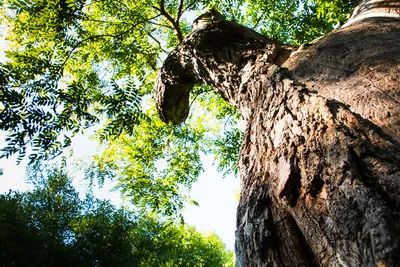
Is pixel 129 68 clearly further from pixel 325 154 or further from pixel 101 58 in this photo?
pixel 325 154

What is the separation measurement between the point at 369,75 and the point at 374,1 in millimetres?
1969

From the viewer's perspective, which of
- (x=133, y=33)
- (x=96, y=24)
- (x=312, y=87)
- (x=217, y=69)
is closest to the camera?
(x=312, y=87)

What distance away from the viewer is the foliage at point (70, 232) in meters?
12.0

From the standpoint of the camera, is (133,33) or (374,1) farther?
(133,33)

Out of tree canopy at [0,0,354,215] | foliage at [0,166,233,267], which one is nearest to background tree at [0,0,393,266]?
tree canopy at [0,0,354,215]

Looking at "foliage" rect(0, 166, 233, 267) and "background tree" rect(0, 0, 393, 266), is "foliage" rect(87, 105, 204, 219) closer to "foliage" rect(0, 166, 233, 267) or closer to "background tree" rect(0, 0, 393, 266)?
"background tree" rect(0, 0, 393, 266)

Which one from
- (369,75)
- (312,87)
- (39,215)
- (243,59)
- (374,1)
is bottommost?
(369,75)

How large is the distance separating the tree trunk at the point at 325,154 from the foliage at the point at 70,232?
921cm

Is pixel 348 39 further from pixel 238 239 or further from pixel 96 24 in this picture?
pixel 96 24

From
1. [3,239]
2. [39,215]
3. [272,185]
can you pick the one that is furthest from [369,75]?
[39,215]

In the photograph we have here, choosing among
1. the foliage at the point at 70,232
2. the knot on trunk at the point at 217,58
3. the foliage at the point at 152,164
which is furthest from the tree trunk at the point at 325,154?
the foliage at the point at 70,232

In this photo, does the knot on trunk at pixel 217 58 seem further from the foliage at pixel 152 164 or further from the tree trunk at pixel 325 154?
the foliage at pixel 152 164

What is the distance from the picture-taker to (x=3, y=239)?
37.6ft

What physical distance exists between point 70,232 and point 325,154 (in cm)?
1435
